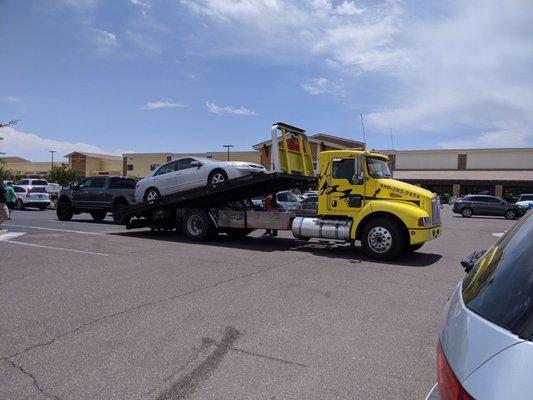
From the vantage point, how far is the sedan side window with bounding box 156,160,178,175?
50.8 feet

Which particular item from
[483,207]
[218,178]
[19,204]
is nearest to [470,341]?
→ [218,178]

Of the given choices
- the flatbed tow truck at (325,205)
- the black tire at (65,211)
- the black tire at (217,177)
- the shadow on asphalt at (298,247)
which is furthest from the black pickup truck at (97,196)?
the black tire at (217,177)

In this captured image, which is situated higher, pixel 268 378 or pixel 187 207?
pixel 187 207

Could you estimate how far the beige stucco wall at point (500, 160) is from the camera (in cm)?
6181

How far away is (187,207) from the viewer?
49.8ft

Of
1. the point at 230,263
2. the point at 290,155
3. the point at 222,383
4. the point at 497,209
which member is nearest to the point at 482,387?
the point at 222,383

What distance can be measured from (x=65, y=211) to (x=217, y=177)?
11.1 meters

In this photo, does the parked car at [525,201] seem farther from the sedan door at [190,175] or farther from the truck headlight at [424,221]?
the sedan door at [190,175]

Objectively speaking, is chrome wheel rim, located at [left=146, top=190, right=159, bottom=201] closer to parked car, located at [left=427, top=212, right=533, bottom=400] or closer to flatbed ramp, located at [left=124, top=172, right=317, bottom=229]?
flatbed ramp, located at [left=124, top=172, right=317, bottom=229]

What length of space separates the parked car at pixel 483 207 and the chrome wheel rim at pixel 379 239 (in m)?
25.6

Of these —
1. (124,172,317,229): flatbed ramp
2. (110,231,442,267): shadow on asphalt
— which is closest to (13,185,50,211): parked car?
(110,231,442,267): shadow on asphalt

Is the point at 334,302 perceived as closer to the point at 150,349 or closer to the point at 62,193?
the point at 150,349

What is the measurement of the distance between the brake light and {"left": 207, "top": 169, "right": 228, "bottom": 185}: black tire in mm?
12305

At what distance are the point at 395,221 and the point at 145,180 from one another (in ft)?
28.2
